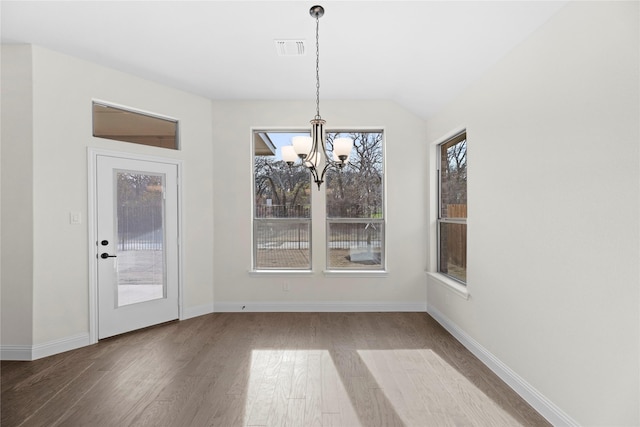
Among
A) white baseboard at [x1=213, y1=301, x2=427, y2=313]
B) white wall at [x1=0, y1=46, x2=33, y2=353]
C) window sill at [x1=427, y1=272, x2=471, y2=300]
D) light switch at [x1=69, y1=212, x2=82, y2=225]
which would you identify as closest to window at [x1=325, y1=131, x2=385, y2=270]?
white baseboard at [x1=213, y1=301, x2=427, y2=313]

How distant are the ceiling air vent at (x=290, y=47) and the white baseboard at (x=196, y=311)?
3186 millimetres

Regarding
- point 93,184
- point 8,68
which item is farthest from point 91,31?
point 93,184

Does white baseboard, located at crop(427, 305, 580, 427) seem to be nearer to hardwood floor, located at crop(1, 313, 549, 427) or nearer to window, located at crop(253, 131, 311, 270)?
hardwood floor, located at crop(1, 313, 549, 427)

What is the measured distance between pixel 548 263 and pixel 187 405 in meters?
2.62

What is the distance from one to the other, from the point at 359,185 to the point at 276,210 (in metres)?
1.18

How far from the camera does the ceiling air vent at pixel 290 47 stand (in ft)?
9.60

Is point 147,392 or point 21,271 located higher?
point 21,271

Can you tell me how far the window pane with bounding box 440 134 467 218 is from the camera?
3.55 meters

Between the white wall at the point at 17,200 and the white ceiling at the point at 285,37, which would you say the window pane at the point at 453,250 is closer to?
the white ceiling at the point at 285,37

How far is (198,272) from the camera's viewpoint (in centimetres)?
430

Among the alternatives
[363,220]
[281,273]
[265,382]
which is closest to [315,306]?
[281,273]

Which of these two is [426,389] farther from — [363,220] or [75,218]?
[75,218]

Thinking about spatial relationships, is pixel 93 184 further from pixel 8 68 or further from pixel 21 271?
pixel 8 68

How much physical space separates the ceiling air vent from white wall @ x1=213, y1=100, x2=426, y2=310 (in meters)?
1.27
